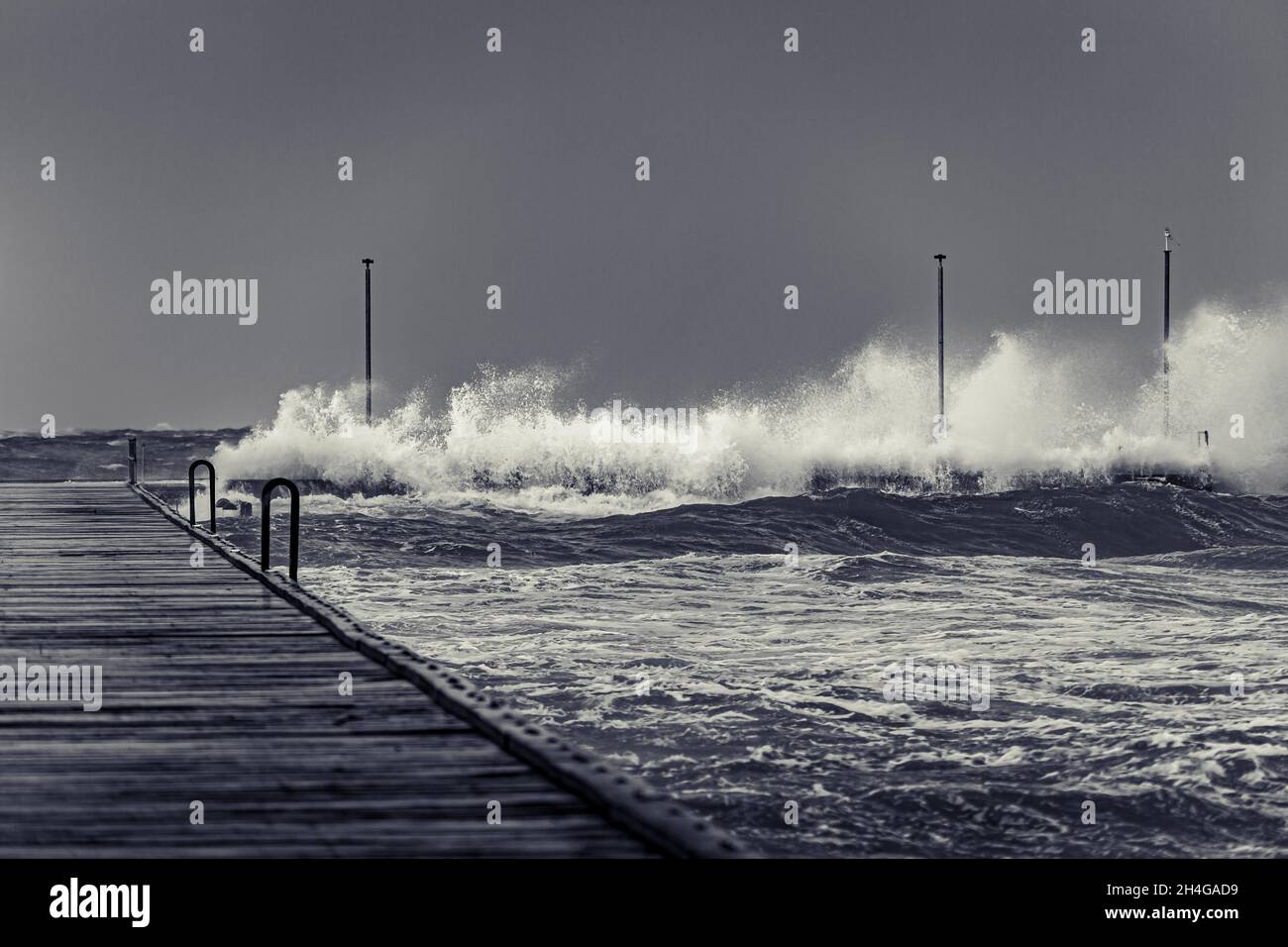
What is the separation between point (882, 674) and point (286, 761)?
8.93 meters

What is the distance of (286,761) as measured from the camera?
17.5ft

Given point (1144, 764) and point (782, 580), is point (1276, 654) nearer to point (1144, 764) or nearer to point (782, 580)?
point (1144, 764)

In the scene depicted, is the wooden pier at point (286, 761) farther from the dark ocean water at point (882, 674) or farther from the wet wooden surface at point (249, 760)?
the dark ocean water at point (882, 674)

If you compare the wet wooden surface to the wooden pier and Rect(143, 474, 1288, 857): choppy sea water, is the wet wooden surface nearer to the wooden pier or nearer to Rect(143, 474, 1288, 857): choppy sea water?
the wooden pier

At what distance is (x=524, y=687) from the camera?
41.9 feet

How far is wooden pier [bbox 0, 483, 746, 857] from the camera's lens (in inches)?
169

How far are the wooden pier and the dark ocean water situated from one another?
2.70 m

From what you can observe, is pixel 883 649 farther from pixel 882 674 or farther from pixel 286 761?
pixel 286 761

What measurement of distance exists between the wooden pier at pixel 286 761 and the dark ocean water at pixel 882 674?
8.85 ft

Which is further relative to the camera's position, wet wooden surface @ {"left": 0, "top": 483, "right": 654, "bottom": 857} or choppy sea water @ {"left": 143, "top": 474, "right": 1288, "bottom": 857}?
choppy sea water @ {"left": 143, "top": 474, "right": 1288, "bottom": 857}

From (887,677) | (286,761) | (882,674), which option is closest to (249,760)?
(286,761)

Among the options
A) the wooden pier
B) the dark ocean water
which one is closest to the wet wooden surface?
the wooden pier
